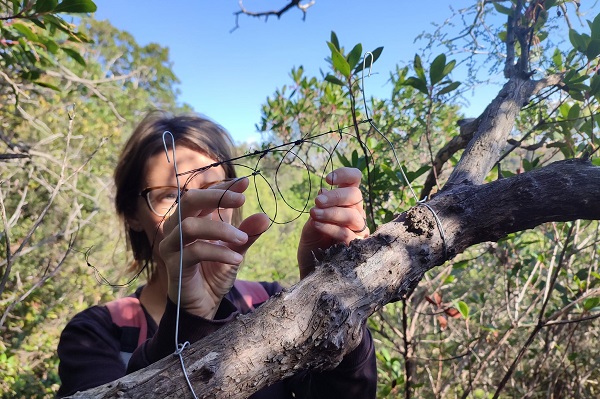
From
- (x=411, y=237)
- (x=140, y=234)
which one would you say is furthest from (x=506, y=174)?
(x=140, y=234)

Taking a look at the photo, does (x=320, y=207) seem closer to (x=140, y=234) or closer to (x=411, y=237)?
(x=411, y=237)

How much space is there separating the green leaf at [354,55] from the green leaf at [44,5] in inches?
40.6

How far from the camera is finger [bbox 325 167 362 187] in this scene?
876mm

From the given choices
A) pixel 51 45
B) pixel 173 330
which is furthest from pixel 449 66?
pixel 51 45

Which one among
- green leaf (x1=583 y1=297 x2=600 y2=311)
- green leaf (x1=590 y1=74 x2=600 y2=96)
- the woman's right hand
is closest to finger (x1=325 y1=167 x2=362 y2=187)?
the woman's right hand

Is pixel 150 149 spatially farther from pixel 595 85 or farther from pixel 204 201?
pixel 595 85

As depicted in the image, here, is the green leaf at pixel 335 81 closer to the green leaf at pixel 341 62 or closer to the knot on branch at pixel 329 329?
the green leaf at pixel 341 62

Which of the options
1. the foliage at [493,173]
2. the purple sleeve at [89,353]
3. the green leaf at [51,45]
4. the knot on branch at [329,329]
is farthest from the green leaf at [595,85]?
the green leaf at [51,45]

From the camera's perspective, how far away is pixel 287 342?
0.63 m

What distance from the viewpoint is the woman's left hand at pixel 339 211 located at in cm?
86

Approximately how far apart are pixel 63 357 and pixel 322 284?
0.92 meters

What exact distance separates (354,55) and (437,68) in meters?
0.36

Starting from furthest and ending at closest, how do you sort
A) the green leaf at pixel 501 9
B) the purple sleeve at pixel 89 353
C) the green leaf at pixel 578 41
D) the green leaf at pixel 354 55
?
the green leaf at pixel 501 9 < the green leaf at pixel 578 41 < the green leaf at pixel 354 55 < the purple sleeve at pixel 89 353

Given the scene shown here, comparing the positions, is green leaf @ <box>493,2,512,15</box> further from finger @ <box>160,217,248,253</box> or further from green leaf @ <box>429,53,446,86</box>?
finger @ <box>160,217,248,253</box>
